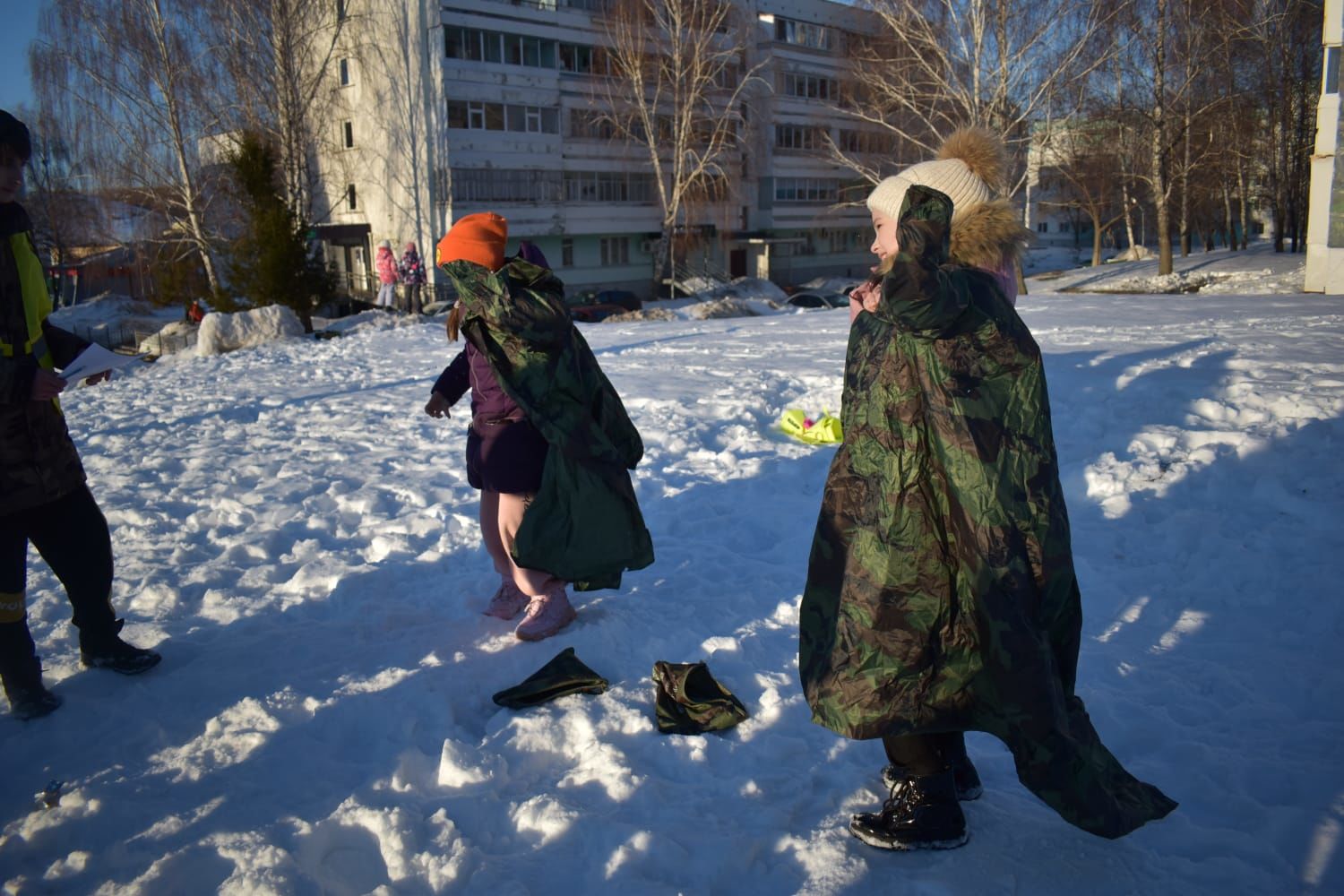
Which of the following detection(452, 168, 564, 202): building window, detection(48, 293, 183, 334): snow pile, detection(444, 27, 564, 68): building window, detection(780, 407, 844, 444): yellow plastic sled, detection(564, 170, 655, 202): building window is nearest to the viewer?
detection(780, 407, 844, 444): yellow plastic sled

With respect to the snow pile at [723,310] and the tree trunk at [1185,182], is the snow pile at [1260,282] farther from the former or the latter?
the snow pile at [723,310]

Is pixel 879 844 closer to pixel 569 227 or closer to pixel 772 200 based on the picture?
pixel 569 227

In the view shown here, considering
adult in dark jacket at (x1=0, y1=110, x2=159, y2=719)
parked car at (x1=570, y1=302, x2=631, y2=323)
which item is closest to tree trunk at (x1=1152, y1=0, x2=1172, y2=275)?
parked car at (x1=570, y1=302, x2=631, y2=323)

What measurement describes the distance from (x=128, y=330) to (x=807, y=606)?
34.1 meters

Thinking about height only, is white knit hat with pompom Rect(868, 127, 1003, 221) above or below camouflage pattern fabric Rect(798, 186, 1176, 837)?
above

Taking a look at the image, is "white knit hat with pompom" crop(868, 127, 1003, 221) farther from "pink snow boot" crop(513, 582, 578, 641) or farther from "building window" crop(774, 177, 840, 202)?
"building window" crop(774, 177, 840, 202)

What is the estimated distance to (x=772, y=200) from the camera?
46156mm

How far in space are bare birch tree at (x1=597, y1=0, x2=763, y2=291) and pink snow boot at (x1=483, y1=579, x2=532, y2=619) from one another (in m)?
28.9

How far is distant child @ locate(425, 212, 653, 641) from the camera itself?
339 cm

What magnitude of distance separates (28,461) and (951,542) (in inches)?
114

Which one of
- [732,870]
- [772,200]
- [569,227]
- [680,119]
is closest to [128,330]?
[569,227]

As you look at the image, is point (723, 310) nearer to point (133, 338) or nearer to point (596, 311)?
point (596, 311)

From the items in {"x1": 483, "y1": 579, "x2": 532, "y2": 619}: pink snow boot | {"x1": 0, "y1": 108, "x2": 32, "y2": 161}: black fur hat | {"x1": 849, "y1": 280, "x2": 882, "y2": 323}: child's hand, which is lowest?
{"x1": 483, "y1": 579, "x2": 532, "y2": 619}: pink snow boot

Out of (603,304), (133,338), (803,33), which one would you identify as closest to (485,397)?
(603,304)
